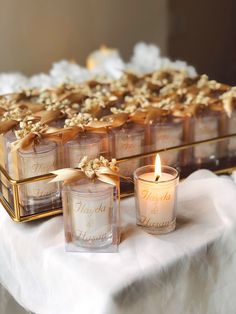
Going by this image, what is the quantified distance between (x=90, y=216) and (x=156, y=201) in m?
0.09

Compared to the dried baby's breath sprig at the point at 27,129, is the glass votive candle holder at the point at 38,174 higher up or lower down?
lower down

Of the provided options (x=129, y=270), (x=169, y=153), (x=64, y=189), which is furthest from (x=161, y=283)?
(x=169, y=153)

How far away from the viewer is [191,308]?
2.14 feet

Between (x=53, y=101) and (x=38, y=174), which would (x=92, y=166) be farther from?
(x=53, y=101)

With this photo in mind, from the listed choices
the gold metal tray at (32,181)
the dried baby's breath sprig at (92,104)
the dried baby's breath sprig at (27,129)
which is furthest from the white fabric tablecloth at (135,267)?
the dried baby's breath sprig at (92,104)

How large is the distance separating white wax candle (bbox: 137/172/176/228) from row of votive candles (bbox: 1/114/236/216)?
12 centimetres

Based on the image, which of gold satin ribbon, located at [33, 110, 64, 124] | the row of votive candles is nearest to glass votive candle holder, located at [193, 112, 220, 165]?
the row of votive candles

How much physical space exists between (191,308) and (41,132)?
320 millimetres

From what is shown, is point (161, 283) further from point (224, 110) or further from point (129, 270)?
point (224, 110)

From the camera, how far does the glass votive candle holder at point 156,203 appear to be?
2.16 feet

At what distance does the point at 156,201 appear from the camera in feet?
2.18

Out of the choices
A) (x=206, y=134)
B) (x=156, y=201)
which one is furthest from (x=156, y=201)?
(x=206, y=134)

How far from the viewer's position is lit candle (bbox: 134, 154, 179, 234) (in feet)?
2.16

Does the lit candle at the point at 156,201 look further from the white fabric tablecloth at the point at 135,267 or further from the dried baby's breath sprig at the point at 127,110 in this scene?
the dried baby's breath sprig at the point at 127,110
